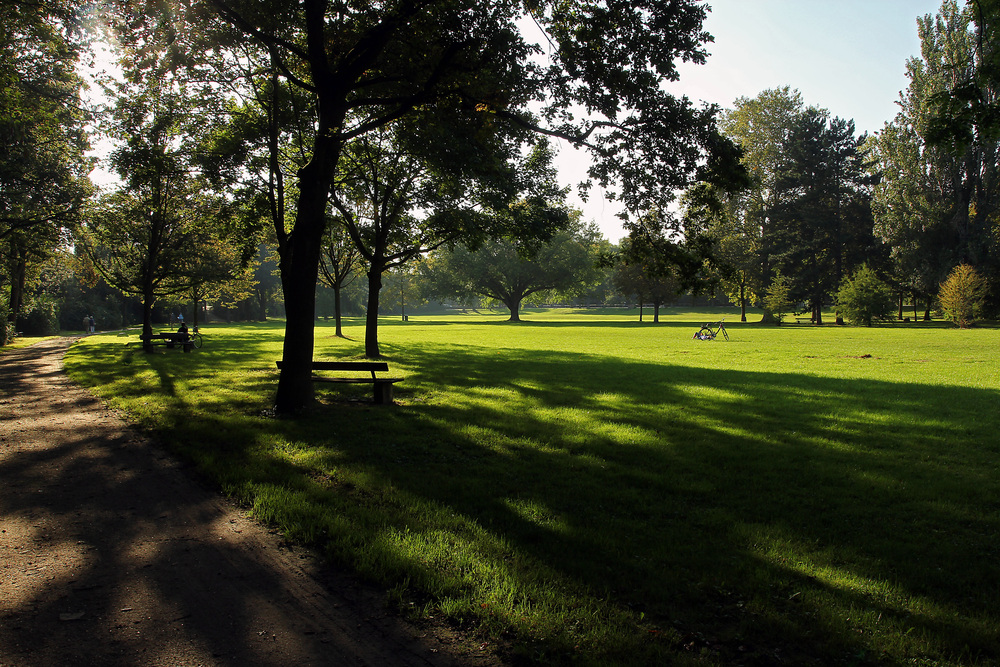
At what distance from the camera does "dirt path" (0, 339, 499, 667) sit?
2.98 m

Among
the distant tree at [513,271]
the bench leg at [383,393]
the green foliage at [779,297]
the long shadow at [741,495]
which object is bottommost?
the long shadow at [741,495]

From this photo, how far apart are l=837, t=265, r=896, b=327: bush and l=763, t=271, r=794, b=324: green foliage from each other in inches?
283

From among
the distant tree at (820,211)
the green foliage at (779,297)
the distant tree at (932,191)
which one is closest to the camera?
the distant tree at (932,191)

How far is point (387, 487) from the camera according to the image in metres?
5.67

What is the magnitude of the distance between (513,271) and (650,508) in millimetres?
64345

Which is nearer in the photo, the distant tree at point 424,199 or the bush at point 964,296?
the distant tree at point 424,199

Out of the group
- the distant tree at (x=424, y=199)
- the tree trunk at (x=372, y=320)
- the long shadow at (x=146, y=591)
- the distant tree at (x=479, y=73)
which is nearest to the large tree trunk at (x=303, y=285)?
Result: the distant tree at (x=479, y=73)

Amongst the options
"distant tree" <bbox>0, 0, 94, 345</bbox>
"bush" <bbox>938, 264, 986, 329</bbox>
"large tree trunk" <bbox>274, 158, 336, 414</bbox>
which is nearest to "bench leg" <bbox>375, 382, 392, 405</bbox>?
"large tree trunk" <bbox>274, 158, 336, 414</bbox>

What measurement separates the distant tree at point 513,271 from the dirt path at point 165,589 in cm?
6104

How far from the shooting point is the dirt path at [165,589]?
9.79 ft

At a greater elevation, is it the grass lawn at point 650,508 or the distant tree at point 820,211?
the distant tree at point 820,211

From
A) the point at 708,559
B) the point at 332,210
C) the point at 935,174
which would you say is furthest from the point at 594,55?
the point at 935,174

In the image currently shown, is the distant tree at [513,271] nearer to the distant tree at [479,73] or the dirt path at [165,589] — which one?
the distant tree at [479,73]

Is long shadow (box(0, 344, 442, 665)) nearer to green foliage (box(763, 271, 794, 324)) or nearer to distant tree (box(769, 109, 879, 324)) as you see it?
green foliage (box(763, 271, 794, 324))
